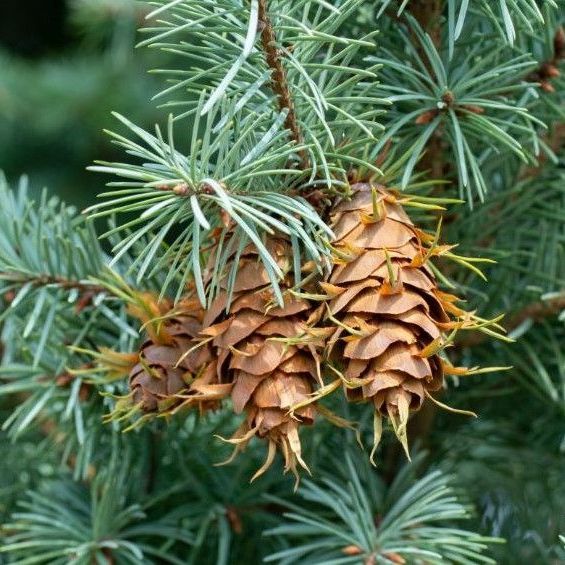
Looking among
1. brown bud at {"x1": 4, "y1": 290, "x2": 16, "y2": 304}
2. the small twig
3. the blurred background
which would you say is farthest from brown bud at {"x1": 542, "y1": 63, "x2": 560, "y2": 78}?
the blurred background

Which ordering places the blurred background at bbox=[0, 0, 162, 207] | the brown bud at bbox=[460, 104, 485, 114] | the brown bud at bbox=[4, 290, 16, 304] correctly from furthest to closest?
the blurred background at bbox=[0, 0, 162, 207] → the brown bud at bbox=[4, 290, 16, 304] → the brown bud at bbox=[460, 104, 485, 114]

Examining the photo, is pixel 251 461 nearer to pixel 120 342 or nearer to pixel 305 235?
pixel 120 342

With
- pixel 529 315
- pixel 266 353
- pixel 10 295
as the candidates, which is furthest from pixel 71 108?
pixel 266 353

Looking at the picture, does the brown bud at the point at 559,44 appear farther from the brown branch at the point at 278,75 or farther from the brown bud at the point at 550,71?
the brown branch at the point at 278,75

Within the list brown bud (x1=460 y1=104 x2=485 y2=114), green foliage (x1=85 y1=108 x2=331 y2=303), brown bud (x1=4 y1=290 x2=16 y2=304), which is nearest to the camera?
green foliage (x1=85 y1=108 x2=331 y2=303)

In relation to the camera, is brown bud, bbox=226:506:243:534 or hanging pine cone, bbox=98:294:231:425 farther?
brown bud, bbox=226:506:243:534

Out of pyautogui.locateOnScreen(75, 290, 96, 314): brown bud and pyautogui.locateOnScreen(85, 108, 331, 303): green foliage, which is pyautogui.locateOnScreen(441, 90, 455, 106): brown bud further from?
pyautogui.locateOnScreen(75, 290, 96, 314): brown bud

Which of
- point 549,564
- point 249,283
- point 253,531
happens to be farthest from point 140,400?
point 549,564
